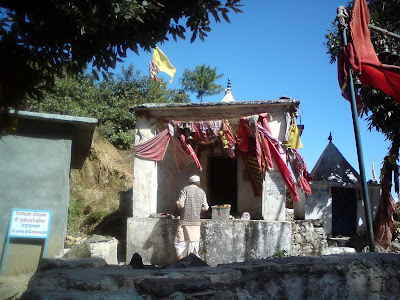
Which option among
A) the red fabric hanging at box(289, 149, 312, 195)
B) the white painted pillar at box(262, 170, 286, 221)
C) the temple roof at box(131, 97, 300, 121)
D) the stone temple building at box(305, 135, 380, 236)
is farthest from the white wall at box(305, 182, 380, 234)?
the temple roof at box(131, 97, 300, 121)

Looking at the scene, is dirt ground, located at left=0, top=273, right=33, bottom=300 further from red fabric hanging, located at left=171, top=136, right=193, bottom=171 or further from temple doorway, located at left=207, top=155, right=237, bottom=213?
temple doorway, located at left=207, top=155, right=237, bottom=213

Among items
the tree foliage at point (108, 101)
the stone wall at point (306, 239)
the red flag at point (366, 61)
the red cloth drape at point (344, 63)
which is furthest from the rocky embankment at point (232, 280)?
the tree foliage at point (108, 101)

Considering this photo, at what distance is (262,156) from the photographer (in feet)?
30.4

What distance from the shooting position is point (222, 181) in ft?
43.0

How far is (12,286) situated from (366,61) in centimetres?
728

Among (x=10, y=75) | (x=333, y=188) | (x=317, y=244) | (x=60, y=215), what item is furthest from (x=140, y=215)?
(x=333, y=188)

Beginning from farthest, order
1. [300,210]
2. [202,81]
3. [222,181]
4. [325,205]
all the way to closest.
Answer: [202,81]
[325,205]
[222,181]
[300,210]

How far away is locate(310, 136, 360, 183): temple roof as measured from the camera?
1527 centimetres

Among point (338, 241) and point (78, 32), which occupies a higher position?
point (78, 32)

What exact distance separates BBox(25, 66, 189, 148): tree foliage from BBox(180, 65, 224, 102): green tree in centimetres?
851

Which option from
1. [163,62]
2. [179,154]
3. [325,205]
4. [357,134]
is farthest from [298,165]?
[163,62]

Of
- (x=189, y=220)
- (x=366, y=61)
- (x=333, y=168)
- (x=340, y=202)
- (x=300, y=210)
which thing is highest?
(x=366, y=61)

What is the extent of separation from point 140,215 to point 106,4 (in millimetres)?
7027

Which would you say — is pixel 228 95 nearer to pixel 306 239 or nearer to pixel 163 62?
pixel 163 62
